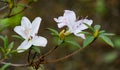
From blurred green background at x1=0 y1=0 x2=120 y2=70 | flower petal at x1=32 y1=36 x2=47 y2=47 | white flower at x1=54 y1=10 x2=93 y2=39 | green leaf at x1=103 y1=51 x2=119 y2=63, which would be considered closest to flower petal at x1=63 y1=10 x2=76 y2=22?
white flower at x1=54 y1=10 x2=93 y2=39

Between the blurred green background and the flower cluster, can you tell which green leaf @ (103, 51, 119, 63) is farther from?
the flower cluster

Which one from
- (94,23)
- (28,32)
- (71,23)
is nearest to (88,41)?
(71,23)

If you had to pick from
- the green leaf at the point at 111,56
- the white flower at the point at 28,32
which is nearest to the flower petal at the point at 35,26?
the white flower at the point at 28,32

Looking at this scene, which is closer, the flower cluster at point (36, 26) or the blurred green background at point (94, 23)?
the flower cluster at point (36, 26)

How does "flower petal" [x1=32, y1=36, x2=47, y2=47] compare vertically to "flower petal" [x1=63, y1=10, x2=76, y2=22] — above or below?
below

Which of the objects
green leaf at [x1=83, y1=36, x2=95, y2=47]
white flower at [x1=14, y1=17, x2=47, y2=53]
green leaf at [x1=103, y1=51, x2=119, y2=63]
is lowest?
green leaf at [x1=103, y1=51, x2=119, y2=63]

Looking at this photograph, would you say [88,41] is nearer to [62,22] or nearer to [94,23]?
[62,22]

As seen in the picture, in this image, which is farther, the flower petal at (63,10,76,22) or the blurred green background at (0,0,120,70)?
the blurred green background at (0,0,120,70)

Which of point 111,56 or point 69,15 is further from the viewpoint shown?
point 111,56

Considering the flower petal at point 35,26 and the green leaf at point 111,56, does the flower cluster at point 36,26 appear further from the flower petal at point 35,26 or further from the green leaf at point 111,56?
the green leaf at point 111,56
